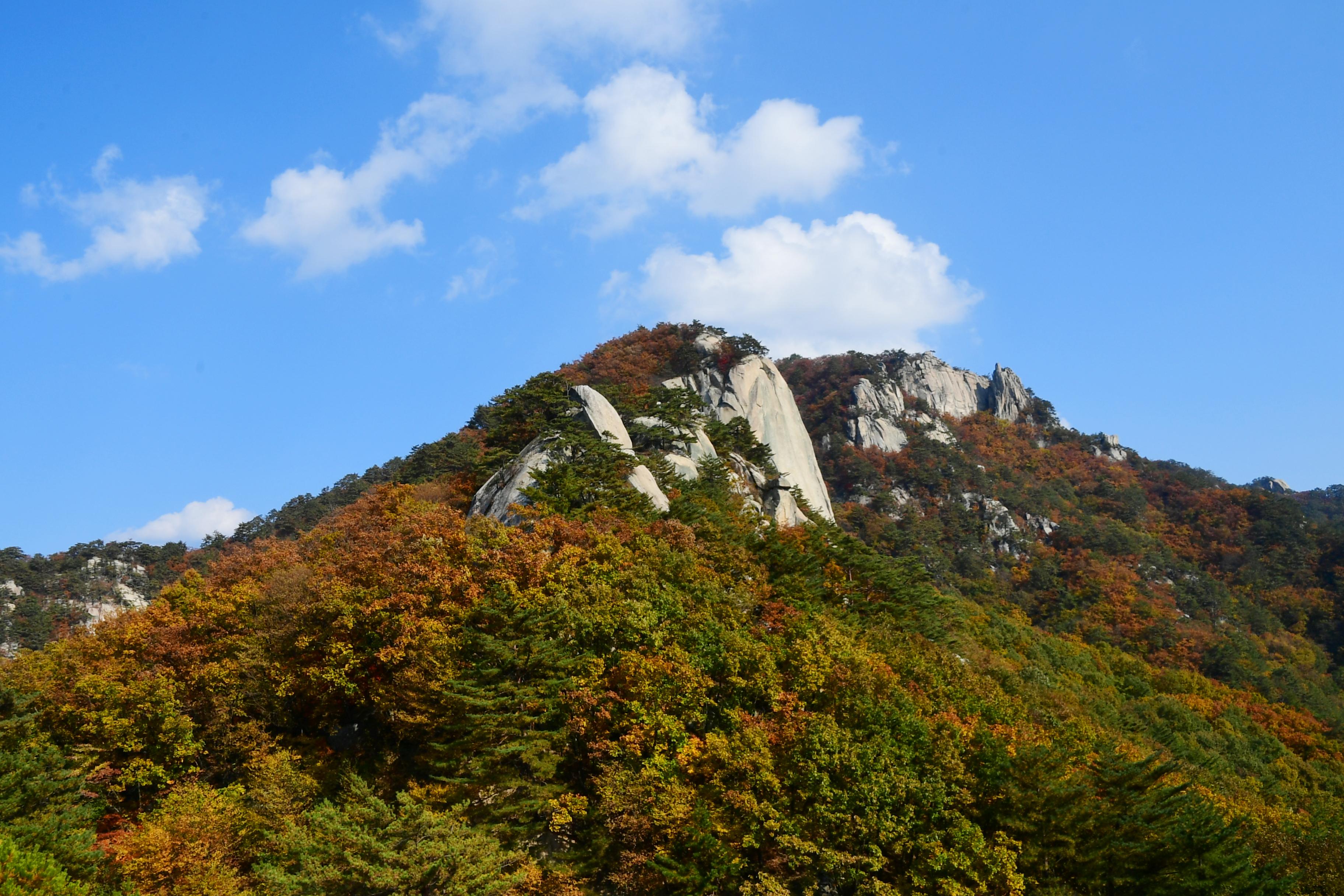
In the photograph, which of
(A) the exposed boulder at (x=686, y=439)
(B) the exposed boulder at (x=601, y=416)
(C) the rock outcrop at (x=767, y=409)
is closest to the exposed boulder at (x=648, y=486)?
(B) the exposed boulder at (x=601, y=416)

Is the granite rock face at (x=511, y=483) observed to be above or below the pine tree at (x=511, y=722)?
above

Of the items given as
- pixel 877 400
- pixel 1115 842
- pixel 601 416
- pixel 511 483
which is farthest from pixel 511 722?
pixel 877 400

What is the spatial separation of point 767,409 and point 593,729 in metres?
47.6

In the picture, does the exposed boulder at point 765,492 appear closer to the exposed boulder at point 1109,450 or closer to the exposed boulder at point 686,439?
the exposed boulder at point 686,439

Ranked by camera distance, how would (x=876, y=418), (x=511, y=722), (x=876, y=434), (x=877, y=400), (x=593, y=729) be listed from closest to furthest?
(x=511, y=722) < (x=593, y=729) < (x=876, y=434) < (x=876, y=418) < (x=877, y=400)

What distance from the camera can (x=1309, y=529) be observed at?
9188 cm

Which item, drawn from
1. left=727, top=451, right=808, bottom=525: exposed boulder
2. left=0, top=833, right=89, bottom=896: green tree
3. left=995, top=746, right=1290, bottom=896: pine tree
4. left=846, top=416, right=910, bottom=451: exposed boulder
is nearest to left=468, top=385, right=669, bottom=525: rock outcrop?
→ left=727, top=451, right=808, bottom=525: exposed boulder

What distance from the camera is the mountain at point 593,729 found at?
771 inches

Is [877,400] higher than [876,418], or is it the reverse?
[877,400]

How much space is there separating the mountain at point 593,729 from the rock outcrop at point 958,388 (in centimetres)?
8766

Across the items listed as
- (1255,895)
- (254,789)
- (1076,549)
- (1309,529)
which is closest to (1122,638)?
(1076,549)

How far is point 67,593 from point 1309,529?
12914 centimetres

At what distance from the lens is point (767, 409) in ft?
219

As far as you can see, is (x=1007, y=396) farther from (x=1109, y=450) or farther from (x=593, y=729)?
(x=593, y=729)
